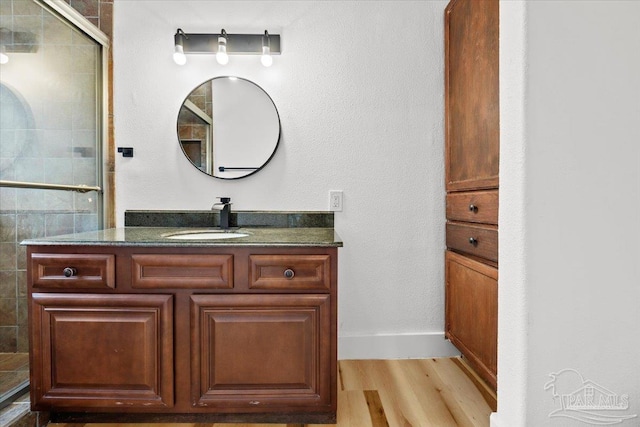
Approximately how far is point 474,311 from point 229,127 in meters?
1.60

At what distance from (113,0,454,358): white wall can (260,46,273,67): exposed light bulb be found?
6 cm

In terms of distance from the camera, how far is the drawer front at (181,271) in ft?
5.06

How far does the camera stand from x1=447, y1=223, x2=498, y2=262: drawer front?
1.60 metres

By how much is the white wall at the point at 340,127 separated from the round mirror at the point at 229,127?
6cm

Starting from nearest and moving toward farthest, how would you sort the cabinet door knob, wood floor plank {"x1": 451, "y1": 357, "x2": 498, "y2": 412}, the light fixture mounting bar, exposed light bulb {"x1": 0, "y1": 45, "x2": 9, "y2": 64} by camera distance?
the cabinet door knob < exposed light bulb {"x1": 0, "y1": 45, "x2": 9, "y2": 64} < wood floor plank {"x1": 451, "y1": 357, "x2": 498, "y2": 412} < the light fixture mounting bar

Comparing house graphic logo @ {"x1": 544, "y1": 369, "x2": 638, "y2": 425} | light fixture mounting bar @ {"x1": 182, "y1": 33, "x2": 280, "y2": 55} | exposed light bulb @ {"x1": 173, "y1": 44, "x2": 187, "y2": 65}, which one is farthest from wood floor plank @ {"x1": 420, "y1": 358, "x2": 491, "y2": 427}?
exposed light bulb @ {"x1": 173, "y1": 44, "x2": 187, "y2": 65}

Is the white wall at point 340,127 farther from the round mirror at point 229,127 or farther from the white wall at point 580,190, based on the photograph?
the white wall at point 580,190

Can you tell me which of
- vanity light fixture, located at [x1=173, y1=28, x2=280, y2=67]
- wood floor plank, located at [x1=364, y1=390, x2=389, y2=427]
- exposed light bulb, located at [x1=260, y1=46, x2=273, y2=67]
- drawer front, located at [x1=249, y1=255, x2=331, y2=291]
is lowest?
wood floor plank, located at [x1=364, y1=390, x2=389, y2=427]

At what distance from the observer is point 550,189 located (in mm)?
1223

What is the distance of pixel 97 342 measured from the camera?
1.54 meters

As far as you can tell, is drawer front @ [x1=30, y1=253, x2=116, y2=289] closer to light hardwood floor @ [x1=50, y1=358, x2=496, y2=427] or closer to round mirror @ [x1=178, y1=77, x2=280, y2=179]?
light hardwood floor @ [x1=50, y1=358, x2=496, y2=427]

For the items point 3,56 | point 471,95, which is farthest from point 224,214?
point 471,95

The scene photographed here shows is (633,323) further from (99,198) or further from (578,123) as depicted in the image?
(99,198)

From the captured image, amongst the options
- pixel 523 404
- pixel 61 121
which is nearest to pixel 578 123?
pixel 523 404
